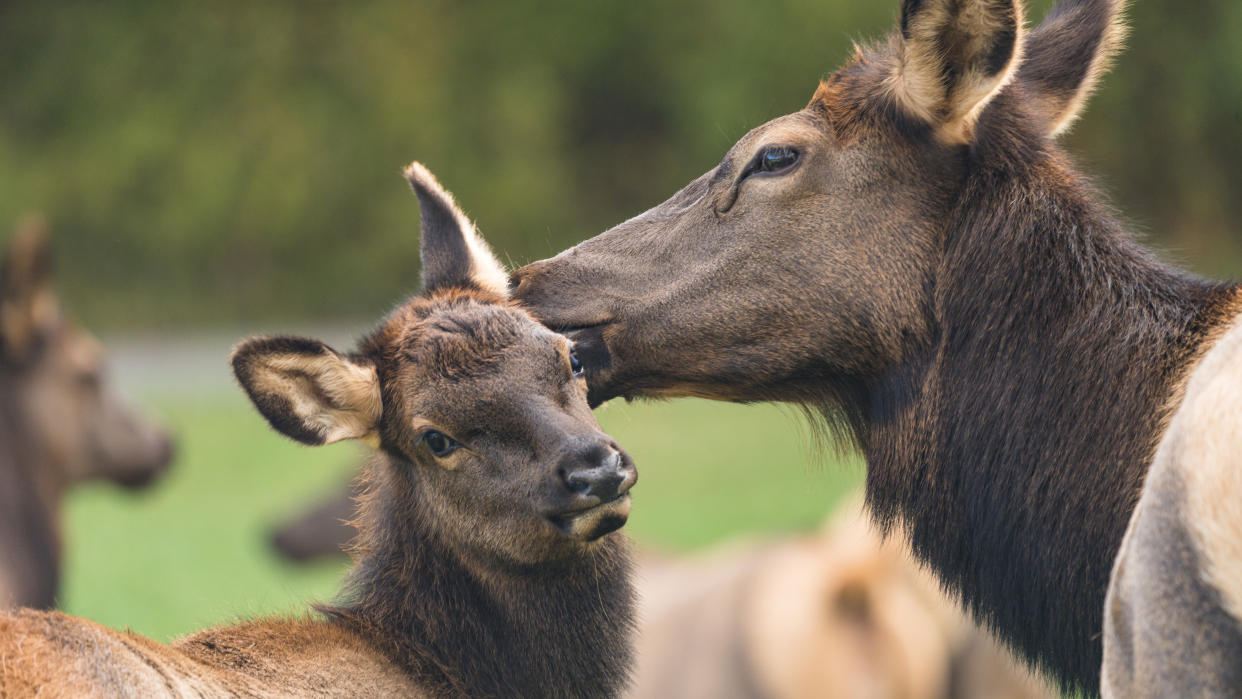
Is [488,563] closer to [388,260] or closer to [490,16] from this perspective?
[388,260]

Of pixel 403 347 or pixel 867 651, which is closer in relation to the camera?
pixel 403 347

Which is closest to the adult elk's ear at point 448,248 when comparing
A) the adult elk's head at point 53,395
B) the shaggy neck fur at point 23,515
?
the adult elk's head at point 53,395

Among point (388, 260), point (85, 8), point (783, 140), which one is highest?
point (85, 8)

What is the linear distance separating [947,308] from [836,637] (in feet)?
15.3

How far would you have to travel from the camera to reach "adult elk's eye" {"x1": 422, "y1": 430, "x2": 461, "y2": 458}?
457 cm

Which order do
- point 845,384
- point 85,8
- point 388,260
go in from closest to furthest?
point 845,384, point 388,260, point 85,8

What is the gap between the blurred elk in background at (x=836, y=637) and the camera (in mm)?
8617

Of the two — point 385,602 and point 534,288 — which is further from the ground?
point 534,288

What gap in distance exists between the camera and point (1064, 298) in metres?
4.31

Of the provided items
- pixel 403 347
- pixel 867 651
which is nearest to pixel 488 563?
pixel 403 347

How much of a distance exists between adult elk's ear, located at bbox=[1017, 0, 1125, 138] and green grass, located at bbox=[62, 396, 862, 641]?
4.55m

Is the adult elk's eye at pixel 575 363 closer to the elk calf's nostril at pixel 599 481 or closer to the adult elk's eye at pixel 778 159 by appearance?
the elk calf's nostril at pixel 599 481

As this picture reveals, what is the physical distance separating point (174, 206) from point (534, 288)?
98.3 feet

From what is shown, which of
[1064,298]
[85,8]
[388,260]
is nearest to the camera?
[1064,298]
